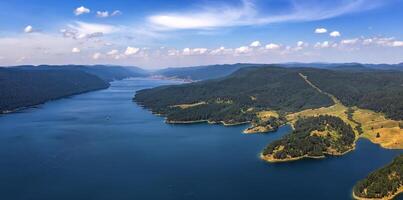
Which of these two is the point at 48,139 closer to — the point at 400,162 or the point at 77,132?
the point at 77,132

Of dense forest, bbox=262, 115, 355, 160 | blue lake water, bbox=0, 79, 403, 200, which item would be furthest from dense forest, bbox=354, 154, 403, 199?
dense forest, bbox=262, 115, 355, 160

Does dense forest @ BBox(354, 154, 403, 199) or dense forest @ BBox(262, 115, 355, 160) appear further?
dense forest @ BBox(262, 115, 355, 160)

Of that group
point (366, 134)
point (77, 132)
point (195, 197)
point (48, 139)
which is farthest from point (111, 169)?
point (366, 134)

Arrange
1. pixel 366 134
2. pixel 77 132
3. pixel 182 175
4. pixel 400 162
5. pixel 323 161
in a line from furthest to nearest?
pixel 77 132 < pixel 366 134 < pixel 323 161 < pixel 182 175 < pixel 400 162

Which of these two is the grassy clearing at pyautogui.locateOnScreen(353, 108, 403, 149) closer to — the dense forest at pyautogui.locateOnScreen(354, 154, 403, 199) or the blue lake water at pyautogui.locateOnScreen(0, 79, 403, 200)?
the blue lake water at pyautogui.locateOnScreen(0, 79, 403, 200)

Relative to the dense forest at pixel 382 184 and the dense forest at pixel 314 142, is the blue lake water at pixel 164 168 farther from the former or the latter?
the dense forest at pixel 314 142

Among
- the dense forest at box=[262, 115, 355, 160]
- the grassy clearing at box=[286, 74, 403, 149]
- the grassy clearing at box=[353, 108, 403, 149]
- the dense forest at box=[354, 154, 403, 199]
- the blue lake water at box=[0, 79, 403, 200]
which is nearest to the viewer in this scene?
the dense forest at box=[354, 154, 403, 199]

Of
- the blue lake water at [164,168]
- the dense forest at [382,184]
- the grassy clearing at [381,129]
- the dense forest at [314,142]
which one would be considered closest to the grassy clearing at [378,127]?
the grassy clearing at [381,129]
